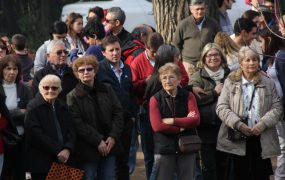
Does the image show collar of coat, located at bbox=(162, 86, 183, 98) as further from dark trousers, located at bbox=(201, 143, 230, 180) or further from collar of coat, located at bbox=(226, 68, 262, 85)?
dark trousers, located at bbox=(201, 143, 230, 180)

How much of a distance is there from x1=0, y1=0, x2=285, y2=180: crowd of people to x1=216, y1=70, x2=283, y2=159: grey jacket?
0.01 metres

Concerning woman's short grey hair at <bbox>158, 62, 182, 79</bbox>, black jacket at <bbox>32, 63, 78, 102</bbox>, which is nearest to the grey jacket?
woman's short grey hair at <bbox>158, 62, 182, 79</bbox>

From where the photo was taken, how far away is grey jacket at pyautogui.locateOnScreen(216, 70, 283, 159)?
1046 centimetres

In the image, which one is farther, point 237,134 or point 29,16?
point 29,16

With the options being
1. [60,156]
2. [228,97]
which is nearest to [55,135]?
[60,156]

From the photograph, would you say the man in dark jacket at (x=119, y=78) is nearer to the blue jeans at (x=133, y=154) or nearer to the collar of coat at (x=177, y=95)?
the collar of coat at (x=177, y=95)

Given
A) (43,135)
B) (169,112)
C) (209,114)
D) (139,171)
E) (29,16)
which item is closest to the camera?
(43,135)

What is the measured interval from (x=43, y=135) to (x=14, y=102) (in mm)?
894

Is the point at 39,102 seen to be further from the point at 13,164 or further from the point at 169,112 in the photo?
the point at 169,112

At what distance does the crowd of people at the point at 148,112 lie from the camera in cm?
1000

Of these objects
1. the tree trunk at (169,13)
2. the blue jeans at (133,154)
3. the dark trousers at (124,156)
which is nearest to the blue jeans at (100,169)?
the dark trousers at (124,156)

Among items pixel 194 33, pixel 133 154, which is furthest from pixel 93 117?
pixel 194 33

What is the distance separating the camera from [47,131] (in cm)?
991

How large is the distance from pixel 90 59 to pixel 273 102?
2181mm
